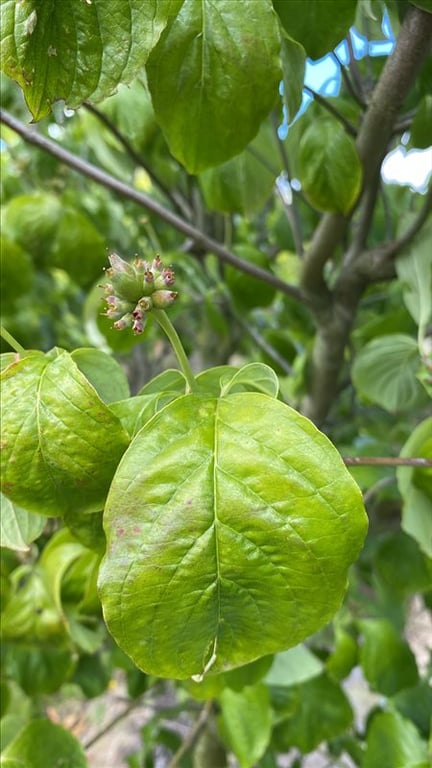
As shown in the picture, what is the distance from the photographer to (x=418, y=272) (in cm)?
48

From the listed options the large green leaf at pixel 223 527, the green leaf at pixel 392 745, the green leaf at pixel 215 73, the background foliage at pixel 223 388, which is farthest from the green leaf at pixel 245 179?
the green leaf at pixel 392 745

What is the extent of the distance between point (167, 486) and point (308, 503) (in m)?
0.05

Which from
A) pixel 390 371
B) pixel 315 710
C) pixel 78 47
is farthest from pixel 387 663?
pixel 78 47

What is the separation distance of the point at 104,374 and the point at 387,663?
1.62ft

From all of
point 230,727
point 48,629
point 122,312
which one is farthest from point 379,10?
point 230,727

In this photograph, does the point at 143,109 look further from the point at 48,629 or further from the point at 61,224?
the point at 48,629

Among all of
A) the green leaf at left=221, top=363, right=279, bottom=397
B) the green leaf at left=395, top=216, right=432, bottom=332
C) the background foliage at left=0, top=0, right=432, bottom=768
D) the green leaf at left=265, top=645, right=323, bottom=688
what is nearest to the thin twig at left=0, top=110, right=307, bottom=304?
the background foliage at left=0, top=0, right=432, bottom=768

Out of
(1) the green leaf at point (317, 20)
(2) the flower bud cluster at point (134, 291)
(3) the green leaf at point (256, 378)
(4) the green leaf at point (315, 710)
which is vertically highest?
(1) the green leaf at point (317, 20)

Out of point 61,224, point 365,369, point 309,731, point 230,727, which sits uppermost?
point 61,224

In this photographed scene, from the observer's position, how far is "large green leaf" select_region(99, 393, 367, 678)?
22 cm

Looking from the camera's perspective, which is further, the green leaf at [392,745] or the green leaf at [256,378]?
the green leaf at [392,745]

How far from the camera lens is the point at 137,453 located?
0.23 metres

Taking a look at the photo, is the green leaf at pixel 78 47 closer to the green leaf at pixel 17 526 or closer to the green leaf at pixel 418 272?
the green leaf at pixel 17 526

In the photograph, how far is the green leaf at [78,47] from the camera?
22 centimetres
